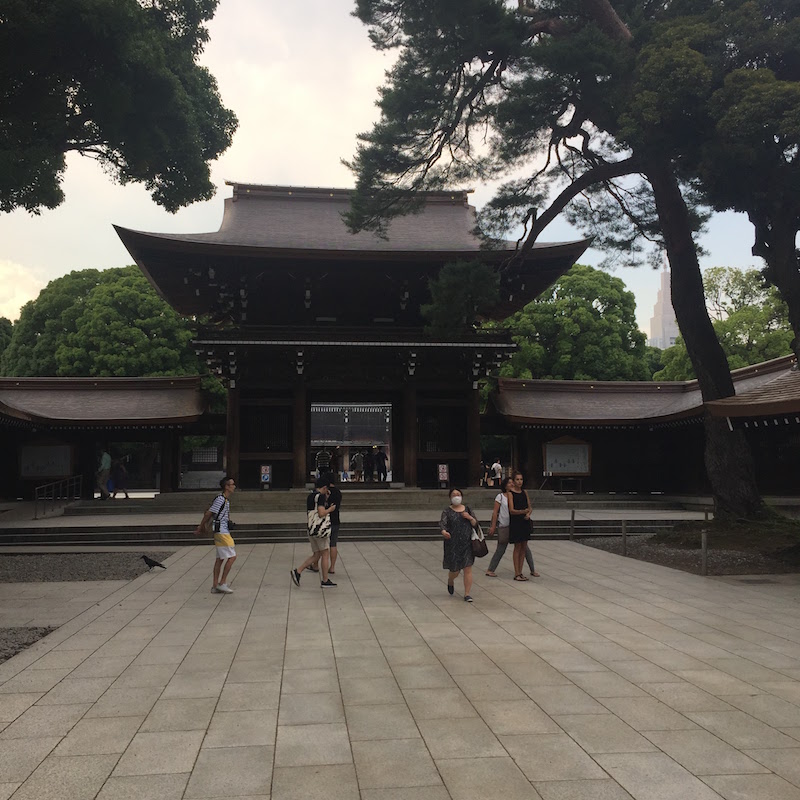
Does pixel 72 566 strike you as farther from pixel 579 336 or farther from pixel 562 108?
pixel 579 336

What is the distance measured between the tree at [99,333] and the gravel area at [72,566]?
21176 mm

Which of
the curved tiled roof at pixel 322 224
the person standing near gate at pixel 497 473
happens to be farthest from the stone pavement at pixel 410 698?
the person standing near gate at pixel 497 473

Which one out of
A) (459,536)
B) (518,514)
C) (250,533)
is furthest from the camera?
(250,533)

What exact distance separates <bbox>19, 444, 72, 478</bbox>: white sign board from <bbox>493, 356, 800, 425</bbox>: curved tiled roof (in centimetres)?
1653

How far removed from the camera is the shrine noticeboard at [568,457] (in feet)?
87.8

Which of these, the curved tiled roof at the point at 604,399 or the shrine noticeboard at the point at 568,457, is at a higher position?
the curved tiled roof at the point at 604,399

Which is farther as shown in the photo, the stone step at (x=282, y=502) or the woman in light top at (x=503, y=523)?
the stone step at (x=282, y=502)

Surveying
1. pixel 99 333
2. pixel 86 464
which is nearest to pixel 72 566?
pixel 86 464

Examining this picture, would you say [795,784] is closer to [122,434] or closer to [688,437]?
[688,437]

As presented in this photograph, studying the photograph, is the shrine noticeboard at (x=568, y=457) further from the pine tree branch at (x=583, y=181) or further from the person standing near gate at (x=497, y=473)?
the pine tree branch at (x=583, y=181)

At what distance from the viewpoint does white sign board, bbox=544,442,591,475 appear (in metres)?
26.7

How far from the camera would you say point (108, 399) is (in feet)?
89.6

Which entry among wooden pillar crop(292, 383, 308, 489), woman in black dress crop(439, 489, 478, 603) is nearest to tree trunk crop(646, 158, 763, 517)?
woman in black dress crop(439, 489, 478, 603)

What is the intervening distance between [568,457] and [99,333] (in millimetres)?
23795
